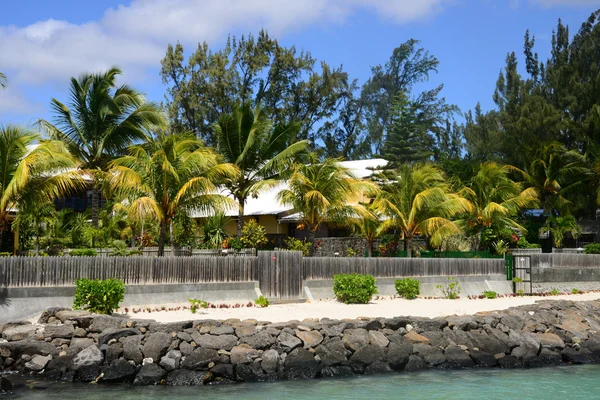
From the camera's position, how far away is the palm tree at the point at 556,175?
134 feet

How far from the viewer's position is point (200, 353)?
15320mm

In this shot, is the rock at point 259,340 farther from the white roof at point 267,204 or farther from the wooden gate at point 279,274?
the white roof at point 267,204

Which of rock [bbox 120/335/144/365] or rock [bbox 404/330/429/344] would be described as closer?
rock [bbox 120/335/144/365]

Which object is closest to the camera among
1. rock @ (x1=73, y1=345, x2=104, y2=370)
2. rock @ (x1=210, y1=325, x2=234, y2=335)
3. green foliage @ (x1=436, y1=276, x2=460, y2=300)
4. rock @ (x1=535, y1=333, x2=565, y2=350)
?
rock @ (x1=73, y1=345, x2=104, y2=370)

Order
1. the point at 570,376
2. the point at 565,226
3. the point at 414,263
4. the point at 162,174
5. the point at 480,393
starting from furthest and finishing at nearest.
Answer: the point at 565,226 < the point at 414,263 < the point at 162,174 < the point at 570,376 < the point at 480,393

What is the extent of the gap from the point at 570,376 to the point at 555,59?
36487mm

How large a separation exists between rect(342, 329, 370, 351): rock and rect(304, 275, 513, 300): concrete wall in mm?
5825

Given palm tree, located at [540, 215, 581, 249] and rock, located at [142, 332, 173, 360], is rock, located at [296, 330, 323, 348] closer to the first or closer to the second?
rock, located at [142, 332, 173, 360]

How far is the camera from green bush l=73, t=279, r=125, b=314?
17562 mm

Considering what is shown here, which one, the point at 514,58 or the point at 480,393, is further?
the point at 514,58

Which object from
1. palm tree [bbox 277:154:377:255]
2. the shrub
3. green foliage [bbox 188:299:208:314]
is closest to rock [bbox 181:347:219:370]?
green foliage [bbox 188:299:208:314]

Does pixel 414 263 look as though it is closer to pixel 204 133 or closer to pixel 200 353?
pixel 200 353

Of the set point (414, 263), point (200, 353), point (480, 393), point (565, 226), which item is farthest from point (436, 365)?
point (565, 226)

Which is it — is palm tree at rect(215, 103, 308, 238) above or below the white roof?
above
